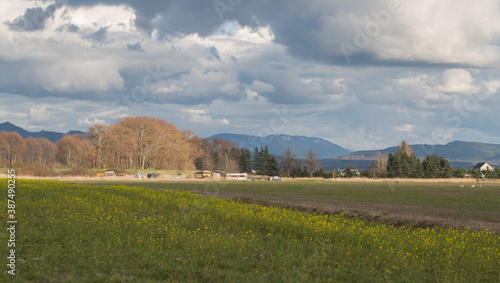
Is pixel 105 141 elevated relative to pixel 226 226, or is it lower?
elevated

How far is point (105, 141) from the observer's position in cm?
13275

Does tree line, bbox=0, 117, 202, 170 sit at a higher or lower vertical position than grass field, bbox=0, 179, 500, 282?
higher

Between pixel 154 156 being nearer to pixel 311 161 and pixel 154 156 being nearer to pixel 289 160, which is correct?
pixel 289 160

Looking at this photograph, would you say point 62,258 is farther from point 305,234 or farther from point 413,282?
point 413,282

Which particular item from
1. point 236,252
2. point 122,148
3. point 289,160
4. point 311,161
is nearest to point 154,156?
point 122,148

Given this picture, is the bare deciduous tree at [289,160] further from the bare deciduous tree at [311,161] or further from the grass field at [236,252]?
the grass field at [236,252]

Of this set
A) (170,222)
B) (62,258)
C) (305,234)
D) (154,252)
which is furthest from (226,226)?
(62,258)

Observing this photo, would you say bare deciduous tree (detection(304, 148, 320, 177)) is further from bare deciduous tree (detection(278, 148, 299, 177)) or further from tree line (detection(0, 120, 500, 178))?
bare deciduous tree (detection(278, 148, 299, 177))

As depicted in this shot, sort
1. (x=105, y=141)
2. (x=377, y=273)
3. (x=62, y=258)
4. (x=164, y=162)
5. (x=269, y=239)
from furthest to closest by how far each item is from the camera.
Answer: (x=164, y=162) < (x=105, y=141) < (x=269, y=239) < (x=62, y=258) < (x=377, y=273)

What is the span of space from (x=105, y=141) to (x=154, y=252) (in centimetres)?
12790

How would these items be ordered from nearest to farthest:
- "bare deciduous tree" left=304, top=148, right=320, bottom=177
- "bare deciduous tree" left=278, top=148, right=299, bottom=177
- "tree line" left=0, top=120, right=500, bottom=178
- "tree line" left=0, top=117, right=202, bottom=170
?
"tree line" left=0, top=117, right=202, bottom=170 < "tree line" left=0, top=120, right=500, bottom=178 < "bare deciduous tree" left=304, top=148, right=320, bottom=177 < "bare deciduous tree" left=278, top=148, right=299, bottom=177

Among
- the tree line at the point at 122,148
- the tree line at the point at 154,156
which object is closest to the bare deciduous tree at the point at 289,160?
the tree line at the point at 154,156

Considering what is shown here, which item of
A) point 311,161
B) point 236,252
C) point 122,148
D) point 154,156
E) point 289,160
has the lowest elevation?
point 236,252

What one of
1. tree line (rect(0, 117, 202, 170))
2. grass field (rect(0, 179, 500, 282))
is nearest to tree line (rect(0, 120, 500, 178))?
tree line (rect(0, 117, 202, 170))
